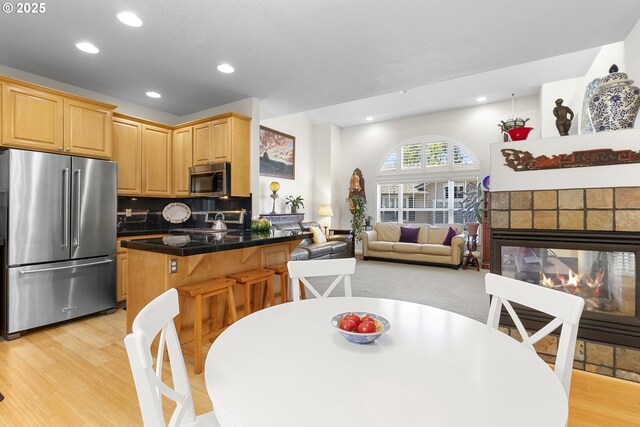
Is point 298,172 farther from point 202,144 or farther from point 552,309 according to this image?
point 552,309

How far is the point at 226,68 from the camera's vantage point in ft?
10.4

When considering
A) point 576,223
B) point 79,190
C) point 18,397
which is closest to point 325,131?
point 79,190

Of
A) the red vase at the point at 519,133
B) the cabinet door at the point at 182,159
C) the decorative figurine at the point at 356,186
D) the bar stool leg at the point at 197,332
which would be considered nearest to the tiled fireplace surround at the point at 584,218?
the red vase at the point at 519,133

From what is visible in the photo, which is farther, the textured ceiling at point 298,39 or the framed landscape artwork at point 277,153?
the framed landscape artwork at point 277,153

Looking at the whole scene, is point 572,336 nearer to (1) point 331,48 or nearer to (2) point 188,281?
(2) point 188,281

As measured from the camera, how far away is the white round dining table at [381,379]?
71cm

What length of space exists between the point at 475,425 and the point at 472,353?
39 centimetres

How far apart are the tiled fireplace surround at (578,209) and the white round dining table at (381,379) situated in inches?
63.3

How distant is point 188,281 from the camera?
2.58 metres

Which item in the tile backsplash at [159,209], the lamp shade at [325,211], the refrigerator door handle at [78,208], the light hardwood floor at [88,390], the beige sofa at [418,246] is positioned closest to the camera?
the light hardwood floor at [88,390]

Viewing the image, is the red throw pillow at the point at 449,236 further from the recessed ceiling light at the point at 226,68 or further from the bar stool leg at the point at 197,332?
the bar stool leg at the point at 197,332

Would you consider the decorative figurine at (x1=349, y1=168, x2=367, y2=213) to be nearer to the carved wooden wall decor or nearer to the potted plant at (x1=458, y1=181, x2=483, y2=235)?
the potted plant at (x1=458, y1=181, x2=483, y2=235)

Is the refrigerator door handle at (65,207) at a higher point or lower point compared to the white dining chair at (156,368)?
higher

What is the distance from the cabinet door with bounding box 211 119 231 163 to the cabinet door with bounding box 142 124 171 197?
35.4 inches
